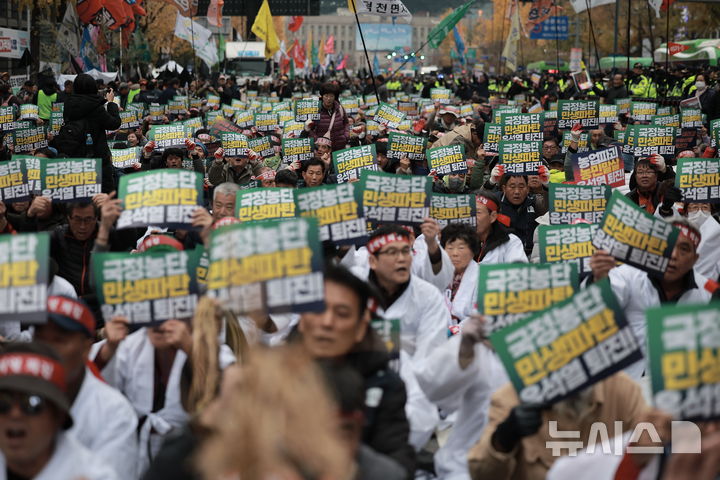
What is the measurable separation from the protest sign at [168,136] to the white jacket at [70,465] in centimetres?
1022

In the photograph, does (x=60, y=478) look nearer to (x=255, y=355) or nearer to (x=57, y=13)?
(x=255, y=355)

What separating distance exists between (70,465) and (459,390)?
1.73 m

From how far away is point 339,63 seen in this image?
211ft

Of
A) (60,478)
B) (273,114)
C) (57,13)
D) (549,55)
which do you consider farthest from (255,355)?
(549,55)

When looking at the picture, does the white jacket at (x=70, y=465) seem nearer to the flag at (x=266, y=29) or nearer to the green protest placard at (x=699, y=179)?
the green protest placard at (x=699, y=179)

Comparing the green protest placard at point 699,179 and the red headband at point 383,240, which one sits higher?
the green protest placard at point 699,179

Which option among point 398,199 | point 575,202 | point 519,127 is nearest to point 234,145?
point 519,127

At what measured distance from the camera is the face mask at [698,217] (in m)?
8.70

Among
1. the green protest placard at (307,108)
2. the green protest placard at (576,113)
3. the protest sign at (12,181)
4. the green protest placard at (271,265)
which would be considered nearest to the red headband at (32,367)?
the green protest placard at (271,265)

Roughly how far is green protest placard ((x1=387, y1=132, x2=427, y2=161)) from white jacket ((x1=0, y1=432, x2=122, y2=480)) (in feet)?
31.6

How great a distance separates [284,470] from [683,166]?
722cm

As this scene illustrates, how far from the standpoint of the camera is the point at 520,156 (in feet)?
34.5

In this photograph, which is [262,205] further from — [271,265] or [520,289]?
[271,265]

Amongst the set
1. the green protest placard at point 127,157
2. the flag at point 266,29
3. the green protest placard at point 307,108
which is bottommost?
the green protest placard at point 127,157
